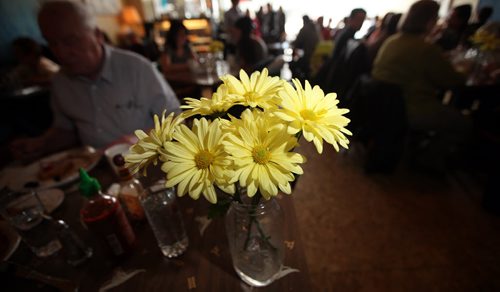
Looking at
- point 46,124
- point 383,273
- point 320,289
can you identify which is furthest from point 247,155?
point 46,124

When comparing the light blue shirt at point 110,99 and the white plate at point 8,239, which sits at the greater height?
the light blue shirt at point 110,99

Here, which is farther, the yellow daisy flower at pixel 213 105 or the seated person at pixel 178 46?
the seated person at pixel 178 46

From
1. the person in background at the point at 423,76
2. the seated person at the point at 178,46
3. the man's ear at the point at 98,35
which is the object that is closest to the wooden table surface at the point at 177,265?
the man's ear at the point at 98,35

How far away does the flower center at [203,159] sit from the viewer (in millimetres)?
366

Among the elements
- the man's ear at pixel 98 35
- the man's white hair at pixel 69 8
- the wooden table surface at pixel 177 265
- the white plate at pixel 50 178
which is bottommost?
the wooden table surface at pixel 177 265

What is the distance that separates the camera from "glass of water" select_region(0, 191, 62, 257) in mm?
639

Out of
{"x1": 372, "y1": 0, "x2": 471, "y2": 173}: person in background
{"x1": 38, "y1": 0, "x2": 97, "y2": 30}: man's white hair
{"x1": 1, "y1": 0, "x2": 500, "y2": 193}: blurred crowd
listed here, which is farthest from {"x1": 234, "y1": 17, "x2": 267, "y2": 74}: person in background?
{"x1": 38, "y1": 0, "x2": 97, "y2": 30}: man's white hair

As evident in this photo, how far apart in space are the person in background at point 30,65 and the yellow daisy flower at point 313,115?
330cm

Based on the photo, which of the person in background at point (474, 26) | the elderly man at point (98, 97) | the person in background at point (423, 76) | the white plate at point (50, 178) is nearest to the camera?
the white plate at point (50, 178)

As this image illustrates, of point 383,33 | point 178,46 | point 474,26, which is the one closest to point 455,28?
point 474,26

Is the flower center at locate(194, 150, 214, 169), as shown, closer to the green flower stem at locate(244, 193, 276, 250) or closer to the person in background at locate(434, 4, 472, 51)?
the green flower stem at locate(244, 193, 276, 250)

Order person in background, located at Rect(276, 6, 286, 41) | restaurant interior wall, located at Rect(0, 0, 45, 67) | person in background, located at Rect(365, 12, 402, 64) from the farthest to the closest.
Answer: person in background, located at Rect(276, 6, 286, 41)
restaurant interior wall, located at Rect(0, 0, 45, 67)
person in background, located at Rect(365, 12, 402, 64)

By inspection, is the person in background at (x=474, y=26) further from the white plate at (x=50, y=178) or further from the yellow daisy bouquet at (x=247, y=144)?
the white plate at (x=50, y=178)

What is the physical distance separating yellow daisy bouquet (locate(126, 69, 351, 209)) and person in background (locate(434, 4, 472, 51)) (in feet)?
12.5
